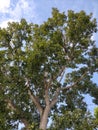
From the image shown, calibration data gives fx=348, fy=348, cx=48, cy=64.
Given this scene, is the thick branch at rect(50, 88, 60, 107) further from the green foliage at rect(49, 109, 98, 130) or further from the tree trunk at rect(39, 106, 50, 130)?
the green foliage at rect(49, 109, 98, 130)

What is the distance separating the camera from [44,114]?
34.3m

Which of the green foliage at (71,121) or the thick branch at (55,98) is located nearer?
the green foliage at (71,121)

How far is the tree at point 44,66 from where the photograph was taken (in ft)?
112

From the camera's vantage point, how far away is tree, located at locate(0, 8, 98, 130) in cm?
3400

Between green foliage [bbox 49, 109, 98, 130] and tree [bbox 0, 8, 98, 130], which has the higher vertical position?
tree [bbox 0, 8, 98, 130]

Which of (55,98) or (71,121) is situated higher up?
(55,98)

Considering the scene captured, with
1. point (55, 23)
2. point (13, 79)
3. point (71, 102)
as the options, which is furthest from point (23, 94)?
point (55, 23)

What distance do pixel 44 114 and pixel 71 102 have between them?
449cm

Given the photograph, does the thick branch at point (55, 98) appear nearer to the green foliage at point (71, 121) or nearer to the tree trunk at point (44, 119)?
the tree trunk at point (44, 119)

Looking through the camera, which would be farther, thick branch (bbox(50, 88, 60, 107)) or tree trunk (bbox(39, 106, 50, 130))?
thick branch (bbox(50, 88, 60, 107))

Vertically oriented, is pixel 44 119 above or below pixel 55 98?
below

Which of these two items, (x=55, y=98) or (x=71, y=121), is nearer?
(x=71, y=121)

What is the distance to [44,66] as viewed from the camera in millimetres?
34594

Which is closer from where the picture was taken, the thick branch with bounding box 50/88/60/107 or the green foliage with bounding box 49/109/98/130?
the green foliage with bounding box 49/109/98/130
